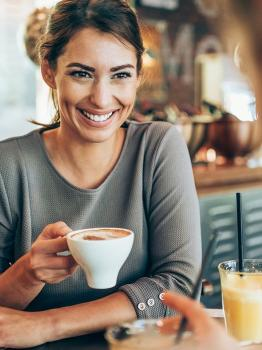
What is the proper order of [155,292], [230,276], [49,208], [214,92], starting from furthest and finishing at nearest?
[214,92]
[49,208]
[155,292]
[230,276]

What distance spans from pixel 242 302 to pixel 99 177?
0.74 m

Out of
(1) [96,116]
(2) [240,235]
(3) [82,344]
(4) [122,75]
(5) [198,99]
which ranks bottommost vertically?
(3) [82,344]

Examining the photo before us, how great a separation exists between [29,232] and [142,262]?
34 cm

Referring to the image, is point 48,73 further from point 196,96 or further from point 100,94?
point 196,96

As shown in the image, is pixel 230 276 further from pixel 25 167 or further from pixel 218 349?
pixel 25 167

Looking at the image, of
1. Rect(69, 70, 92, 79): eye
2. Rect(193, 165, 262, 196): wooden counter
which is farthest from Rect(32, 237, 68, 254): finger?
Rect(193, 165, 262, 196): wooden counter

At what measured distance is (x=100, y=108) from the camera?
1.78m

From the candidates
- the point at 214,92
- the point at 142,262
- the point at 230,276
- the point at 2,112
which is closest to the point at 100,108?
the point at 142,262

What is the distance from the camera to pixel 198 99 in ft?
21.1

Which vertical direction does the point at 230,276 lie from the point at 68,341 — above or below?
above

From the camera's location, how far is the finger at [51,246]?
1.40 metres

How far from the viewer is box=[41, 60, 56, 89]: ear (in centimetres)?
192

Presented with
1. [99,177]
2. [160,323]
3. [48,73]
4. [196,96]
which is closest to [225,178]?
[99,177]

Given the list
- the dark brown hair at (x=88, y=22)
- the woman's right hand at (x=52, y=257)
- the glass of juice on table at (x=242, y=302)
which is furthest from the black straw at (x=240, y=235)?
the dark brown hair at (x=88, y=22)
